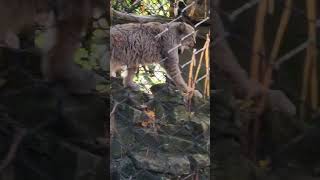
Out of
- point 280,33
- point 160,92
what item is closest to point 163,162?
point 160,92

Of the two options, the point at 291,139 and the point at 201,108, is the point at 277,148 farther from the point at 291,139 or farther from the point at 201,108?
the point at 201,108

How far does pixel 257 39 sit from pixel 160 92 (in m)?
1.01

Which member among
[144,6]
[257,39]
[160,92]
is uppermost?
[144,6]

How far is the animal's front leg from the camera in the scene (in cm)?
246

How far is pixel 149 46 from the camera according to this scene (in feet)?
8.41

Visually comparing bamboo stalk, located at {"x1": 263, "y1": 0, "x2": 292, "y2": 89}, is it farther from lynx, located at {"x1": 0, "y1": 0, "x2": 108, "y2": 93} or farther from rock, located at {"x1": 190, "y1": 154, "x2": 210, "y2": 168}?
rock, located at {"x1": 190, "y1": 154, "x2": 210, "y2": 168}

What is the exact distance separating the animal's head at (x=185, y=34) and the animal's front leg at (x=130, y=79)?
0.26m

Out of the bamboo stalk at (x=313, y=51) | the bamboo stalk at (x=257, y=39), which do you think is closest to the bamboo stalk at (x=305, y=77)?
the bamboo stalk at (x=313, y=51)

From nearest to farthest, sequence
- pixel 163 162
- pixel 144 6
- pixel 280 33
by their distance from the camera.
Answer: pixel 280 33 → pixel 144 6 → pixel 163 162

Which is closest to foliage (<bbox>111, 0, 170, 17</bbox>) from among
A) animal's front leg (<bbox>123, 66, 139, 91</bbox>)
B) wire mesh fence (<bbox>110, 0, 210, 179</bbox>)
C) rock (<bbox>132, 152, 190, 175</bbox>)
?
wire mesh fence (<bbox>110, 0, 210, 179</bbox>)

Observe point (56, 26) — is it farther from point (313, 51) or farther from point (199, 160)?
point (199, 160)

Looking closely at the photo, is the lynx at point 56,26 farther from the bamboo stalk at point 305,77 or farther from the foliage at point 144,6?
the foliage at point 144,6

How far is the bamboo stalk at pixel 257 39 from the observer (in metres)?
1.55

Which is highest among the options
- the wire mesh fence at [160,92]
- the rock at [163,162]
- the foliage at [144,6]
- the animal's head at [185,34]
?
the foliage at [144,6]
